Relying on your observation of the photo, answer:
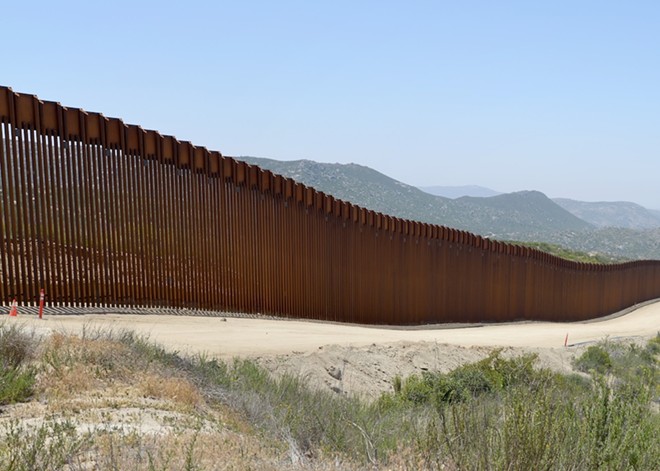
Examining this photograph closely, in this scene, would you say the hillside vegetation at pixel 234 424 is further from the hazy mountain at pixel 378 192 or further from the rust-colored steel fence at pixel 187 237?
the hazy mountain at pixel 378 192

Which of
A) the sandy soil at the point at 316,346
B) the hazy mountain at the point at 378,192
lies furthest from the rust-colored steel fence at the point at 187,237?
the hazy mountain at the point at 378,192

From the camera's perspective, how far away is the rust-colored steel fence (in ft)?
40.2

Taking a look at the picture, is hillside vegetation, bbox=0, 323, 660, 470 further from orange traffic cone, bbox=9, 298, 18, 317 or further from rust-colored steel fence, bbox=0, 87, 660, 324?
rust-colored steel fence, bbox=0, 87, 660, 324

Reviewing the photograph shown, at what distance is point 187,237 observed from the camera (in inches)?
590

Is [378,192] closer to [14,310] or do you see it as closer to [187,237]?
[187,237]

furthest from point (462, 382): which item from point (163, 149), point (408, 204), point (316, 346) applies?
point (408, 204)

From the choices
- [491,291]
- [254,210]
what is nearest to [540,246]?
[491,291]

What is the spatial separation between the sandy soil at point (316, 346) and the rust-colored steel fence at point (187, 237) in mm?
778

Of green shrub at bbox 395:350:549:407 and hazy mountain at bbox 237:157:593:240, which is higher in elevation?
hazy mountain at bbox 237:157:593:240

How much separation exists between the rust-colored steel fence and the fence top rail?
0.02 meters

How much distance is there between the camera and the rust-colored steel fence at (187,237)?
40.2 feet

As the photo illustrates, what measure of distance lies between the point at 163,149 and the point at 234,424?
30.3 ft

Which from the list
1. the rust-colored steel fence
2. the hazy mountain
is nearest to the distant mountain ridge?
the hazy mountain

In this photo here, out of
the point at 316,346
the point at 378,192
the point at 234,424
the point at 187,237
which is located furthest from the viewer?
the point at 378,192
